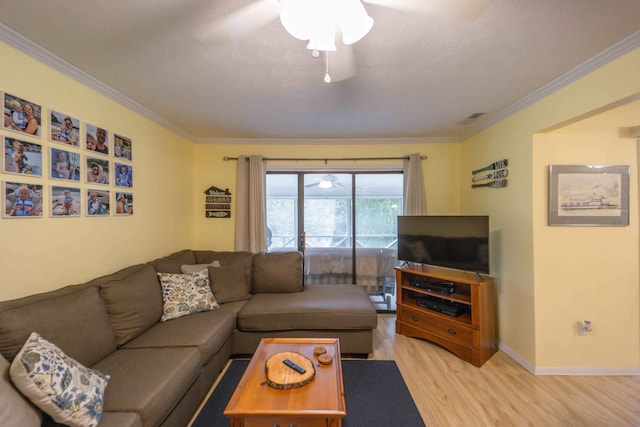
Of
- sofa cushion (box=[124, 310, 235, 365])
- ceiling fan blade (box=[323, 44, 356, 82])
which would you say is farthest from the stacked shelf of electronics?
sofa cushion (box=[124, 310, 235, 365])

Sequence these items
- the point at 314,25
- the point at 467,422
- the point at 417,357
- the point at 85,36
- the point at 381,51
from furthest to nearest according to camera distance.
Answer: the point at 417,357, the point at 467,422, the point at 381,51, the point at 85,36, the point at 314,25

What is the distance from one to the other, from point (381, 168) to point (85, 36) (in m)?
3.14

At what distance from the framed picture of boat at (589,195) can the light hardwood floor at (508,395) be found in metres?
1.35

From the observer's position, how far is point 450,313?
269 cm

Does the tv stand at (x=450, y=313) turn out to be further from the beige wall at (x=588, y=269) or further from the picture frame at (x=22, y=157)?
the picture frame at (x=22, y=157)

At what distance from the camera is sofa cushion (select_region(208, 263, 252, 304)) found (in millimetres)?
2742

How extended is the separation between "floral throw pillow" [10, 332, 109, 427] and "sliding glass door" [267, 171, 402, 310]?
2.62 metres

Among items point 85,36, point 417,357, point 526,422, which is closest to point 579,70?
point 526,422

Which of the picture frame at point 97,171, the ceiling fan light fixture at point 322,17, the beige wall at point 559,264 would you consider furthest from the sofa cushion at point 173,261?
the beige wall at point 559,264

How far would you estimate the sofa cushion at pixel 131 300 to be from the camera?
1.89 meters

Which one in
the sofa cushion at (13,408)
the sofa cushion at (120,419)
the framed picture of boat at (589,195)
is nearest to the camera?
the sofa cushion at (13,408)

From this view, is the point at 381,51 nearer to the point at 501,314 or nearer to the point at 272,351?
the point at 272,351

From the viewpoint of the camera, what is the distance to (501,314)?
108 inches

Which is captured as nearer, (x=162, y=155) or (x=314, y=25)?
(x=314, y=25)
